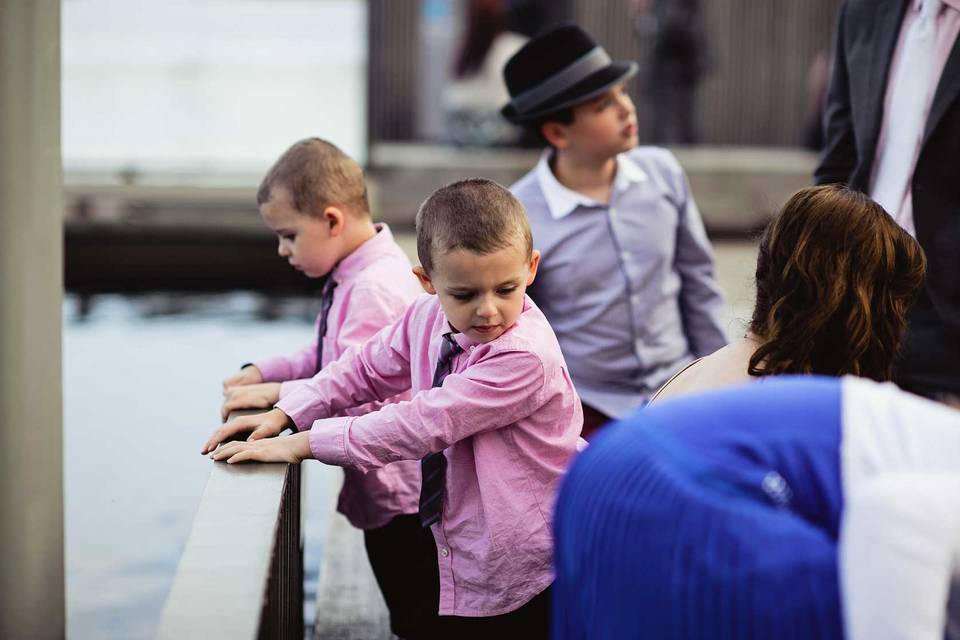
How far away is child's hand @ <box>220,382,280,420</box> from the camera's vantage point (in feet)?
10.9

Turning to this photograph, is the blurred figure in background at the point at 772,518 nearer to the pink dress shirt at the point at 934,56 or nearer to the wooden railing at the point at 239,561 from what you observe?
the wooden railing at the point at 239,561

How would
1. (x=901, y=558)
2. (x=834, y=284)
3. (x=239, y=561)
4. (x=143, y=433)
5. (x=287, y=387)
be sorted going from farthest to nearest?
(x=143, y=433) → (x=287, y=387) → (x=834, y=284) → (x=239, y=561) → (x=901, y=558)

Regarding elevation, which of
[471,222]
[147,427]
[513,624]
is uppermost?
[471,222]

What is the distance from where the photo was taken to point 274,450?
2771 millimetres

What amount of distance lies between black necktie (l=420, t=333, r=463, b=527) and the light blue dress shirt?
1.26 m

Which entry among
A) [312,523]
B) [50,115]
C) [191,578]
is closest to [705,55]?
[312,523]

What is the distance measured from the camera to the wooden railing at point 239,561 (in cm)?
199

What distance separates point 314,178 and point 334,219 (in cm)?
12

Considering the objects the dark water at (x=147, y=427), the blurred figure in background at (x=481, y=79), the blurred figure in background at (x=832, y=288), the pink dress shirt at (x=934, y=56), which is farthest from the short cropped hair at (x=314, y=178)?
the blurred figure in background at (x=481, y=79)

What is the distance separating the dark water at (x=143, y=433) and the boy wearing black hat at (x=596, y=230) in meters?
1.15

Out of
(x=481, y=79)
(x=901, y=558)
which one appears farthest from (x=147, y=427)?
(x=481, y=79)

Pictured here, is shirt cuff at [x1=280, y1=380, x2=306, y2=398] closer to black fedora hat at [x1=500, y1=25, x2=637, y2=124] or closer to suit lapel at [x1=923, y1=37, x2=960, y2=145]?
black fedora hat at [x1=500, y1=25, x2=637, y2=124]

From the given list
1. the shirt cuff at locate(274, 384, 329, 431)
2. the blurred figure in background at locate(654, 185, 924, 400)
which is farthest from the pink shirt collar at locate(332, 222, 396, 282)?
the blurred figure in background at locate(654, 185, 924, 400)

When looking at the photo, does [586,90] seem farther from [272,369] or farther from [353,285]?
[272,369]
